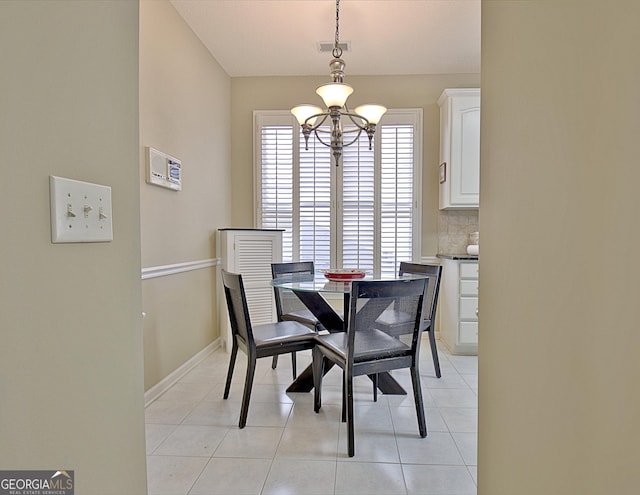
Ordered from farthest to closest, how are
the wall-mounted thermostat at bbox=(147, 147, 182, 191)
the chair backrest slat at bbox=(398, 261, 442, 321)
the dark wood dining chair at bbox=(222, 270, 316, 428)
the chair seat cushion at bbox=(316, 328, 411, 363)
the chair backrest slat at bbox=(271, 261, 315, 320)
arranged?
the chair backrest slat at bbox=(271, 261, 315, 320)
the chair backrest slat at bbox=(398, 261, 442, 321)
the wall-mounted thermostat at bbox=(147, 147, 182, 191)
the dark wood dining chair at bbox=(222, 270, 316, 428)
the chair seat cushion at bbox=(316, 328, 411, 363)

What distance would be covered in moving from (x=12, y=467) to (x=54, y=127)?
23.1 inches

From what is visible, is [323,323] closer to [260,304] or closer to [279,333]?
[279,333]

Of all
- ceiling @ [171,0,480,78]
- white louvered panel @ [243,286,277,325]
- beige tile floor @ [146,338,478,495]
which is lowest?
beige tile floor @ [146,338,478,495]

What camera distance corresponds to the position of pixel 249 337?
212 centimetres

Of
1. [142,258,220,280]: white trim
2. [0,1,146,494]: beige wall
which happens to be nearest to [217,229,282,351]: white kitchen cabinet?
[142,258,220,280]: white trim

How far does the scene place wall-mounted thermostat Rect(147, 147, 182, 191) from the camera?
242 centimetres

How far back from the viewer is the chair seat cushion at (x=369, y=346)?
192 cm

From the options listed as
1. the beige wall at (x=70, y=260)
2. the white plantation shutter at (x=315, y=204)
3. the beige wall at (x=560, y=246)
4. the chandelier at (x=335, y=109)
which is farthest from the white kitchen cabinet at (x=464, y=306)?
the beige wall at (x=70, y=260)

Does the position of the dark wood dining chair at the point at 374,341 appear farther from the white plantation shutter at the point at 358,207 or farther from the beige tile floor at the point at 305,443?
the white plantation shutter at the point at 358,207

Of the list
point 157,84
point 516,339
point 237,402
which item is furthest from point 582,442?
point 157,84

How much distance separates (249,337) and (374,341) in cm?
71

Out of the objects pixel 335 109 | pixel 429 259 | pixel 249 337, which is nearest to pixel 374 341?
pixel 249 337

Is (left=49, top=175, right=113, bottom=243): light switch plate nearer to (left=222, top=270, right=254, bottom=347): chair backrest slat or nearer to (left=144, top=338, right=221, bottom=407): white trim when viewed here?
(left=222, top=270, right=254, bottom=347): chair backrest slat

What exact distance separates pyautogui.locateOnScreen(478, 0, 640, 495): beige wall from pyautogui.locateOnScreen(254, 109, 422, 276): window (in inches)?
116
